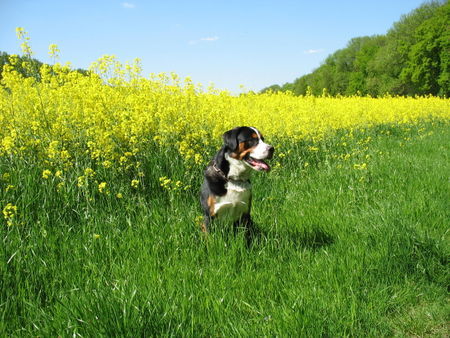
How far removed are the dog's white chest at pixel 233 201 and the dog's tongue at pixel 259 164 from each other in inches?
8.7

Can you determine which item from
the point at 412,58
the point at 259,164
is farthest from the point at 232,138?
the point at 412,58

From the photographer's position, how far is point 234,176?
3.33 metres

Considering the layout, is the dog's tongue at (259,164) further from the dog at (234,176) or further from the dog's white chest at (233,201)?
the dog's white chest at (233,201)

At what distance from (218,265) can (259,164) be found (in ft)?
3.14

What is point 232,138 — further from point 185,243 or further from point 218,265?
point 218,265

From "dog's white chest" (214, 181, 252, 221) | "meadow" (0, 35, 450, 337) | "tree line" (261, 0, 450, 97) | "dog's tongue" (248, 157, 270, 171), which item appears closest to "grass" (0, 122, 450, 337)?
"meadow" (0, 35, 450, 337)

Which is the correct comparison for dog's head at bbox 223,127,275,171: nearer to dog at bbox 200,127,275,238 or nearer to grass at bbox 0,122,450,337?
dog at bbox 200,127,275,238

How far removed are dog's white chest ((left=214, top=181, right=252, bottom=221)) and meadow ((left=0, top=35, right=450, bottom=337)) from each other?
0.25 meters

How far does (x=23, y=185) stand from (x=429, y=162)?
599cm

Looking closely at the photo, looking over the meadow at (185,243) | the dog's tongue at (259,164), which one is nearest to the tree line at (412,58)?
the meadow at (185,243)

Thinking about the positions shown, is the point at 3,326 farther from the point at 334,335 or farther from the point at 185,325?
the point at 334,335

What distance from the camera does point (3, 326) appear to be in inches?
78.1

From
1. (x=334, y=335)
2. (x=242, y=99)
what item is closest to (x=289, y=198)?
(x=334, y=335)

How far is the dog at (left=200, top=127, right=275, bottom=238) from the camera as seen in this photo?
10.7 feet
